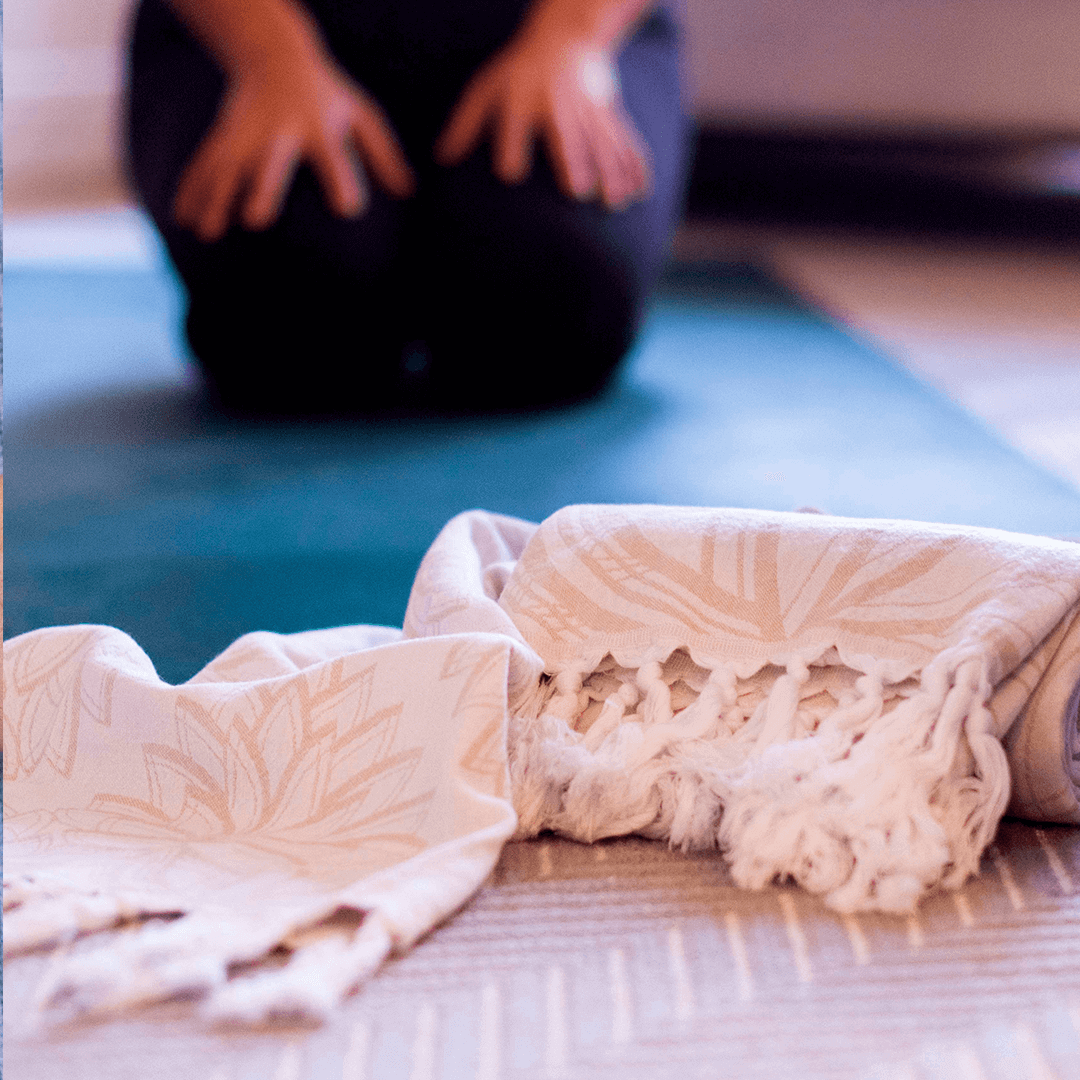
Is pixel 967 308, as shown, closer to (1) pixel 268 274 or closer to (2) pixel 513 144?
(2) pixel 513 144

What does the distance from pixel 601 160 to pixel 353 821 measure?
35.8 inches

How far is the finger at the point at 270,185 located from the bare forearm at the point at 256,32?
97mm

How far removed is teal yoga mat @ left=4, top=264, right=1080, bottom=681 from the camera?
828mm

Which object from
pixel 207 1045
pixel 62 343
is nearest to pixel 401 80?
pixel 62 343

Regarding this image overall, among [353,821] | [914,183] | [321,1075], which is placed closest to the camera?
[321,1075]

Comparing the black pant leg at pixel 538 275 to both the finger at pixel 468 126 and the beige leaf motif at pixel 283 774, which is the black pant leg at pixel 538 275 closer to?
the finger at pixel 468 126

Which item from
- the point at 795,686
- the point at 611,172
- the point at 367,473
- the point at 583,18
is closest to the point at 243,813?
the point at 795,686

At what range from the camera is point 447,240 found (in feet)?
4.11

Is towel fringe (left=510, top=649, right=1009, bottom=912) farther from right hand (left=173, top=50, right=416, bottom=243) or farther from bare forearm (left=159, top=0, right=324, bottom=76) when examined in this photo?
bare forearm (left=159, top=0, right=324, bottom=76)

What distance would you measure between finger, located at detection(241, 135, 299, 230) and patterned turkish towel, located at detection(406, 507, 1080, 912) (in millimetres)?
685

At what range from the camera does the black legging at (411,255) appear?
123 cm

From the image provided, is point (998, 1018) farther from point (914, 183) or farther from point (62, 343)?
point (914, 183)

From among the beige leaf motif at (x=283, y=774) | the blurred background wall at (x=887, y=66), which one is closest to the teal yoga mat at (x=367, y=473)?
the beige leaf motif at (x=283, y=774)

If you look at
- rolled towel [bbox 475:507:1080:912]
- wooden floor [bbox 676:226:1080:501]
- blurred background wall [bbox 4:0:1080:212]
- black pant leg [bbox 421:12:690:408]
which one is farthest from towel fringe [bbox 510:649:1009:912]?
blurred background wall [bbox 4:0:1080:212]
